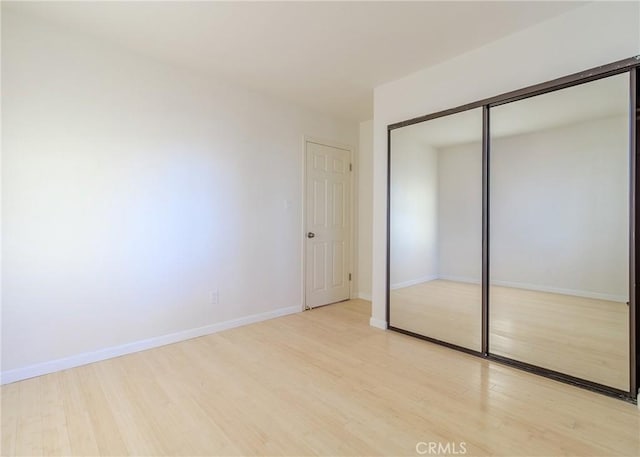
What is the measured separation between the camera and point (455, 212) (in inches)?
111

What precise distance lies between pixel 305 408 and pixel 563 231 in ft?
7.14

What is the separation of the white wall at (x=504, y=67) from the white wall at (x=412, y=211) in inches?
5.4

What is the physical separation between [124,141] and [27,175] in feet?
2.28

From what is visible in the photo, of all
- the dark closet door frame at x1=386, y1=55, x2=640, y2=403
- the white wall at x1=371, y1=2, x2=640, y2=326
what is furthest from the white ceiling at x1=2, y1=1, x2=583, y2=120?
the dark closet door frame at x1=386, y1=55, x2=640, y2=403

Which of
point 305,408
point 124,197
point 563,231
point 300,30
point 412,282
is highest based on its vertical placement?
point 300,30

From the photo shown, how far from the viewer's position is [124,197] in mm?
2607

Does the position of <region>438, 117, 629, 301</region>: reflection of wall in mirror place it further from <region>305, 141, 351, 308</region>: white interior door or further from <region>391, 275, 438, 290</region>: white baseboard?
<region>305, 141, 351, 308</region>: white interior door

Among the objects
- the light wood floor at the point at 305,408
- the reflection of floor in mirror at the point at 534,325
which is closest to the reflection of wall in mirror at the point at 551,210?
the reflection of floor in mirror at the point at 534,325

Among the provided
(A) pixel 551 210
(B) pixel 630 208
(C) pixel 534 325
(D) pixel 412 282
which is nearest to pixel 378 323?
(D) pixel 412 282

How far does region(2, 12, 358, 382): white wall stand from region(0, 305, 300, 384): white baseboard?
1.7 inches

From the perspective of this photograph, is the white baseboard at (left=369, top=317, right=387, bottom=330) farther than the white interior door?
No

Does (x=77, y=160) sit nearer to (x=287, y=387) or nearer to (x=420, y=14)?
(x=287, y=387)

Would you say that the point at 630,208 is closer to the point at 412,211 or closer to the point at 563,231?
the point at 563,231
